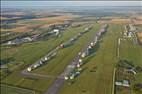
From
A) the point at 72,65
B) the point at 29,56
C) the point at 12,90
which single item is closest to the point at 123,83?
the point at 72,65

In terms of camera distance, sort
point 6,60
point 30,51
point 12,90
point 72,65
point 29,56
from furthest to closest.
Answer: point 30,51, point 29,56, point 6,60, point 72,65, point 12,90

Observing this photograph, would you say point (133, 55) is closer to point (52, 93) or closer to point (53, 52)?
point (53, 52)

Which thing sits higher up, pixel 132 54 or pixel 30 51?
pixel 132 54

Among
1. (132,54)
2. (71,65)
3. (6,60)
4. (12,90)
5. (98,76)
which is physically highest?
(132,54)

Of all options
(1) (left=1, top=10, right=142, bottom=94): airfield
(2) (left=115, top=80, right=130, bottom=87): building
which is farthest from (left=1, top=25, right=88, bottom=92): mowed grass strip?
(2) (left=115, top=80, right=130, bottom=87): building

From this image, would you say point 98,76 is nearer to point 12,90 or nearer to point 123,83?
point 123,83

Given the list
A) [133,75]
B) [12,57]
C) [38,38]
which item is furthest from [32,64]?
[38,38]

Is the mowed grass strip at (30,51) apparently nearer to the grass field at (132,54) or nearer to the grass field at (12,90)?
the grass field at (12,90)
